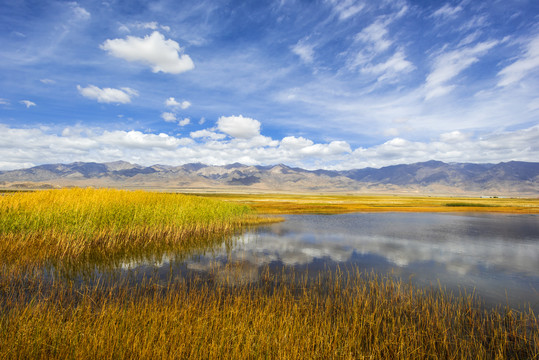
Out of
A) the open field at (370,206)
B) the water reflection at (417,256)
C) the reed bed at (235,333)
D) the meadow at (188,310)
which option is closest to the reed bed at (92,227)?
the meadow at (188,310)

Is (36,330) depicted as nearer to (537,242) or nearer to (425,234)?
(425,234)

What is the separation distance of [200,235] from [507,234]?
30.7m

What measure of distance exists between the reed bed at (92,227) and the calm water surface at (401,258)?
3.13 meters

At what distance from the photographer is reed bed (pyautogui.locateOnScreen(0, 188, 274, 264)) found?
43.3ft

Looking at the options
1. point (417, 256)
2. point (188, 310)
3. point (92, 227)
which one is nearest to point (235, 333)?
point (188, 310)

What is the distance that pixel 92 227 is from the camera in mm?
15320

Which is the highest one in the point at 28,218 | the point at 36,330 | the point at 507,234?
the point at 28,218

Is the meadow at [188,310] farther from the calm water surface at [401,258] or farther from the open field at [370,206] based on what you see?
the open field at [370,206]

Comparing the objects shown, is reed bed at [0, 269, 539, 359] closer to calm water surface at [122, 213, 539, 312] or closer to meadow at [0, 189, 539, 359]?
meadow at [0, 189, 539, 359]

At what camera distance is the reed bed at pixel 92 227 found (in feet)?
43.3

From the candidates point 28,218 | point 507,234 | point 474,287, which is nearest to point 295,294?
point 474,287

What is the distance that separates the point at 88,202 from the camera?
1734cm

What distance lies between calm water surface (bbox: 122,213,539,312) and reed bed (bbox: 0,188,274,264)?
123 inches

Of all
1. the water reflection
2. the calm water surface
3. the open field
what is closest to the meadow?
the calm water surface
